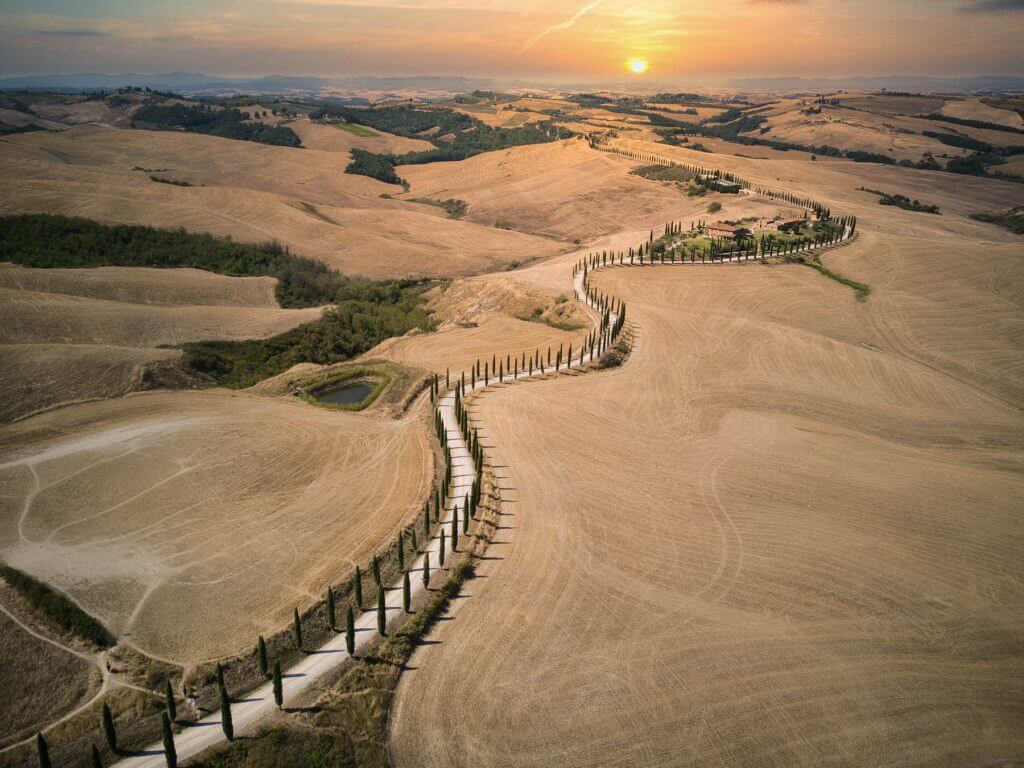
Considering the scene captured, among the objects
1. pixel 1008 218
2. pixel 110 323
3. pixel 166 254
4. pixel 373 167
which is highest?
pixel 373 167

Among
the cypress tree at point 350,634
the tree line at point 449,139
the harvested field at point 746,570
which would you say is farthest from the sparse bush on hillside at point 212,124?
the cypress tree at point 350,634

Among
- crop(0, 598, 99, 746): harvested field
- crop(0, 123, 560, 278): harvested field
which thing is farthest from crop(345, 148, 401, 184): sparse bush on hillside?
crop(0, 598, 99, 746): harvested field

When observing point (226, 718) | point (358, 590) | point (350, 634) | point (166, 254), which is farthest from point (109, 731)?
point (166, 254)

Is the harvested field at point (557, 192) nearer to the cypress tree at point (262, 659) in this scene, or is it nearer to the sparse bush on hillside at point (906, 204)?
the sparse bush on hillside at point (906, 204)

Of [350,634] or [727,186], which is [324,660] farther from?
[727,186]

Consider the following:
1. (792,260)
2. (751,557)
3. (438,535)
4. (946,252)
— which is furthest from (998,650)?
(946,252)

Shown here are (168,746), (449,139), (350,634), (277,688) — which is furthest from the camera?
(449,139)
